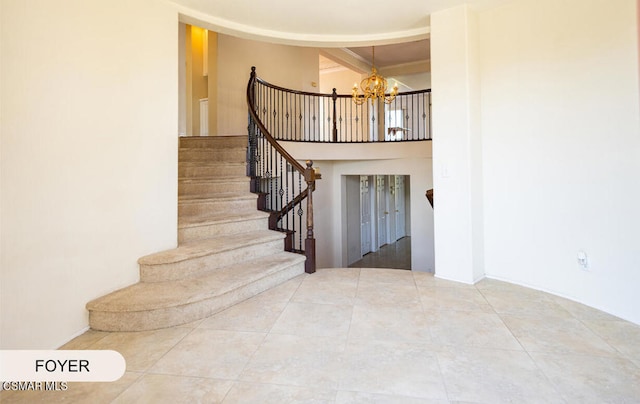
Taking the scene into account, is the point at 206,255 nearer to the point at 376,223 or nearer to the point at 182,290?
the point at 182,290

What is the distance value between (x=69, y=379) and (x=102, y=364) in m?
0.16

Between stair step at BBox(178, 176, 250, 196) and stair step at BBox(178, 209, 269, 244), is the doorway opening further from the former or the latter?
stair step at BBox(178, 209, 269, 244)

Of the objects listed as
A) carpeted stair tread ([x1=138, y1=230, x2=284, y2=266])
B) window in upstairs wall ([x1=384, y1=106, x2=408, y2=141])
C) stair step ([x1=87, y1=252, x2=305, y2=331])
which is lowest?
stair step ([x1=87, y1=252, x2=305, y2=331])

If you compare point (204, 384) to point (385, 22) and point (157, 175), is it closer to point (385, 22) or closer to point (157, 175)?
point (157, 175)

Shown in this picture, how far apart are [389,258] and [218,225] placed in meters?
6.39

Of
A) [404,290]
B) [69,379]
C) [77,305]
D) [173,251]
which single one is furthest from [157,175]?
[404,290]

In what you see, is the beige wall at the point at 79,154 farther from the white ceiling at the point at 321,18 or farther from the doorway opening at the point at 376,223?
the doorway opening at the point at 376,223

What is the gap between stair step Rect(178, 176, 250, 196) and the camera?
13.3ft

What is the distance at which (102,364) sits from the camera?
187 centimetres

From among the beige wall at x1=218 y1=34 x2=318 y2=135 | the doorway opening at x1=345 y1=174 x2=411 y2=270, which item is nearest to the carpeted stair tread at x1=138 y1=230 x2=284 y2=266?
the beige wall at x1=218 y1=34 x2=318 y2=135

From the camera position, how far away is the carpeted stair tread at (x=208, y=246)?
2.67 m

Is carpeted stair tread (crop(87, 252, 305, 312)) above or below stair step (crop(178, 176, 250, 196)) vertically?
below

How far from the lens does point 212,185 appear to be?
4.14m

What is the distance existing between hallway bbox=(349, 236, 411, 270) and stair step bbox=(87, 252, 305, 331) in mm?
5160
